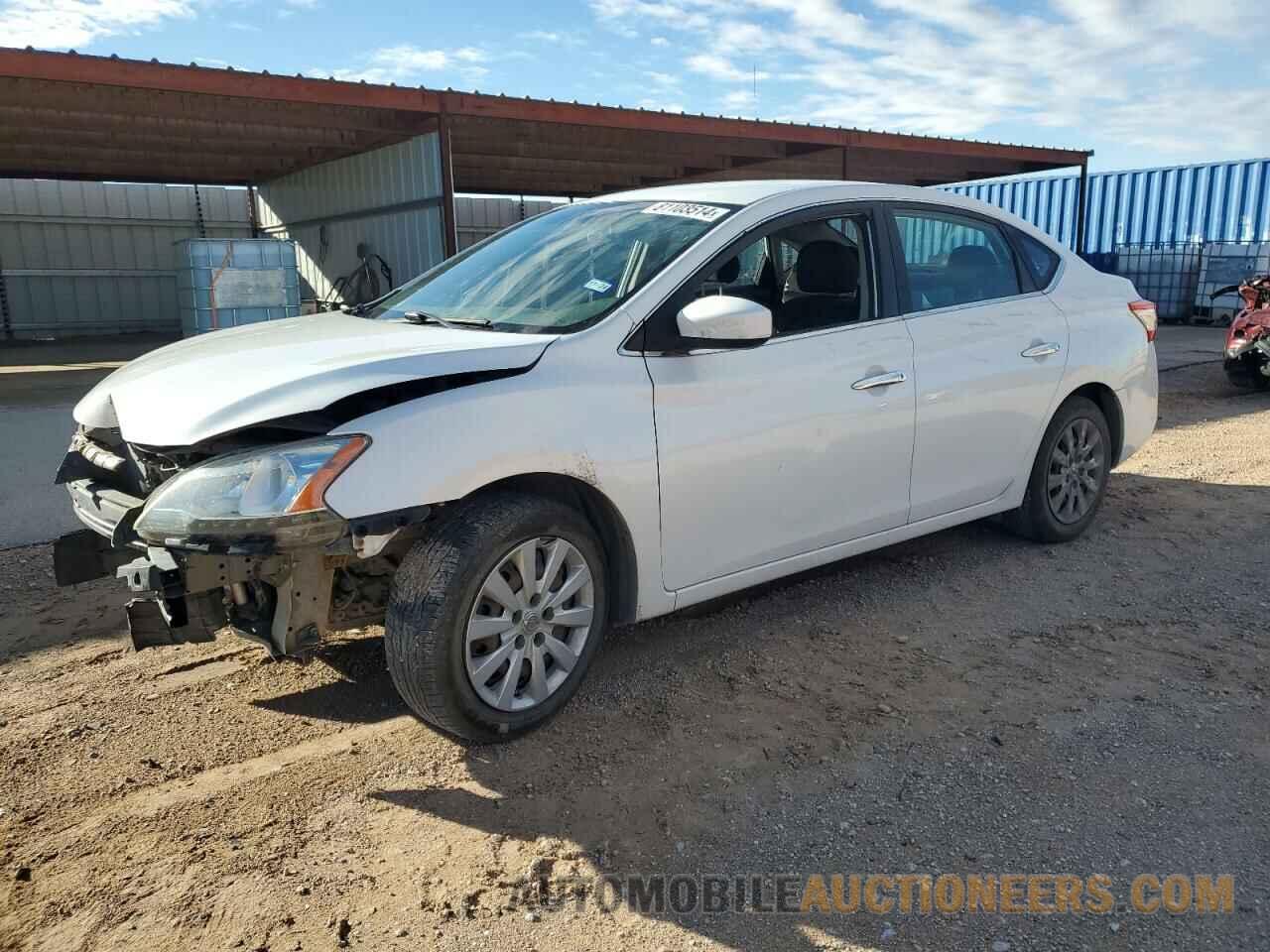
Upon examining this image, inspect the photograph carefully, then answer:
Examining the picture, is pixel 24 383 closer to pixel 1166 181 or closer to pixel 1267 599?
pixel 1267 599

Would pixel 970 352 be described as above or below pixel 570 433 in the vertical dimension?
above

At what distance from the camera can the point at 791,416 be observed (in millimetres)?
3461

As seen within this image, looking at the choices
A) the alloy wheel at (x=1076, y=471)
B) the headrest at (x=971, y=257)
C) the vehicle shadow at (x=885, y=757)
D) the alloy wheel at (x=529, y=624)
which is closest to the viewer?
the vehicle shadow at (x=885, y=757)

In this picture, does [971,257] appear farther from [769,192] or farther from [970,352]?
[769,192]

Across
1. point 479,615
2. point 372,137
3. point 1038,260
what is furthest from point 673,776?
point 372,137

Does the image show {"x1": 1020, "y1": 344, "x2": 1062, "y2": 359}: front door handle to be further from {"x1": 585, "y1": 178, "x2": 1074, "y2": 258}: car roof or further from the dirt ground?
the dirt ground

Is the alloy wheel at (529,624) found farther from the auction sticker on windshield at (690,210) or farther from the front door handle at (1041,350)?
the front door handle at (1041,350)

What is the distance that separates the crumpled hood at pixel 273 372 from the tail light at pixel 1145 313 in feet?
11.6

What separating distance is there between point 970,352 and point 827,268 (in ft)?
2.56

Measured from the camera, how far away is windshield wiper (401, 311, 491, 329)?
339 cm

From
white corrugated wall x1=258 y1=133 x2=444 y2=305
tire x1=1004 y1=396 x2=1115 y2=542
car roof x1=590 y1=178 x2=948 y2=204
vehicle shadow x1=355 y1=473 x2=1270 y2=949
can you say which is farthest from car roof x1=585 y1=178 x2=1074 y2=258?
white corrugated wall x1=258 y1=133 x2=444 y2=305

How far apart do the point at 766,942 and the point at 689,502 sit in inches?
56.4

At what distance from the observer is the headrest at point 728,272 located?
11.5ft

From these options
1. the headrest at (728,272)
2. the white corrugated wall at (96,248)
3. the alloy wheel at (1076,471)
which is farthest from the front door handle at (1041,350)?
the white corrugated wall at (96,248)
